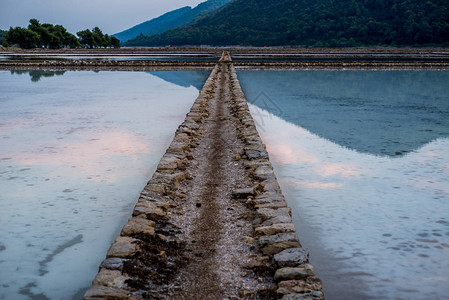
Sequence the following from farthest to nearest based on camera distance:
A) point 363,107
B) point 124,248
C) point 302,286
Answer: point 363,107 → point 124,248 → point 302,286

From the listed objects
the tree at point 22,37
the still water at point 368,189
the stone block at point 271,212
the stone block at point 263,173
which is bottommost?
the still water at point 368,189

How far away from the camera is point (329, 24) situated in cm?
10900

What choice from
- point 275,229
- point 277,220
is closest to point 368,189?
point 277,220

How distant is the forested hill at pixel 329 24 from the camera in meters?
93.3

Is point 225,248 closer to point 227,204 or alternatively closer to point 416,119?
point 227,204

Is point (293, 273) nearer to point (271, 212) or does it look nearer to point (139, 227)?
point (271, 212)

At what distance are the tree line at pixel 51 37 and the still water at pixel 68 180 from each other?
253ft

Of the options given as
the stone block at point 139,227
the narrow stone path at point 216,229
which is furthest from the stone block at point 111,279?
the stone block at point 139,227

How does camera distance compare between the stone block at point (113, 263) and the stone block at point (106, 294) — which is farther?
the stone block at point (113, 263)

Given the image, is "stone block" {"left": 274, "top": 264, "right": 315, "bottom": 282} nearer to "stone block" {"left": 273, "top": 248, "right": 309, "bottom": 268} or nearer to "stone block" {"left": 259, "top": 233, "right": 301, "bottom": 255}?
"stone block" {"left": 273, "top": 248, "right": 309, "bottom": 268}

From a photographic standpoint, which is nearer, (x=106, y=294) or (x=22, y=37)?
(x=106, y=294)

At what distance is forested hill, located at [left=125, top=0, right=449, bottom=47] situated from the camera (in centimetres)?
9331

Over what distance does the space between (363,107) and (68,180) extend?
10.8 meters

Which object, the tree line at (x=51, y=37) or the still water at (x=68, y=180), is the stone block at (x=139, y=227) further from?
the tree line at (x=51, y=37)
